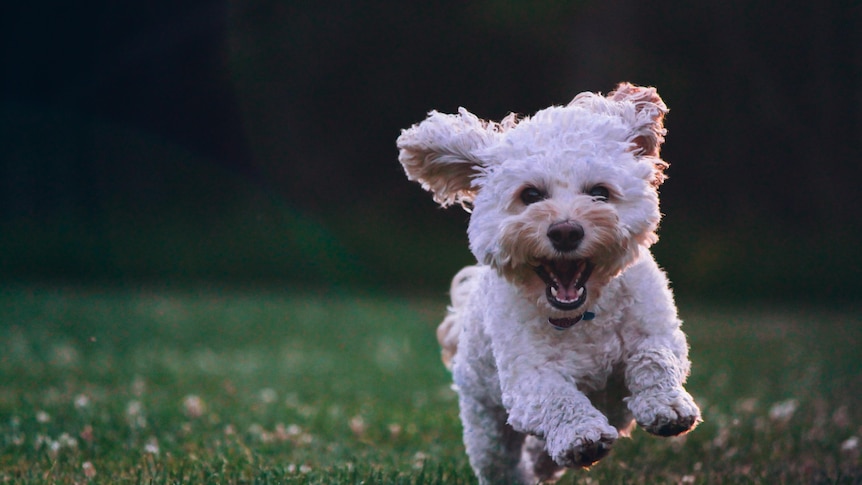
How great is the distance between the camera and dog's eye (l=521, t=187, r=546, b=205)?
3.68 meters

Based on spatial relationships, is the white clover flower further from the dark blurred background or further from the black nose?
the dark blurred background

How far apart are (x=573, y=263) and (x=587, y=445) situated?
2.22ft

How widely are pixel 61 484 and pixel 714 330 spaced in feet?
34.8

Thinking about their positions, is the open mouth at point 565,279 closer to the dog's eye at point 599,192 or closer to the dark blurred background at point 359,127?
the dog's eye at point 599,192

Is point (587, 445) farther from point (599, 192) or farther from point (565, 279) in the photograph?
point (599, 192)

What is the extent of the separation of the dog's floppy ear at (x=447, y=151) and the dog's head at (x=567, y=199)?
0.09 feet

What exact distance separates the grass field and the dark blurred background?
423cm

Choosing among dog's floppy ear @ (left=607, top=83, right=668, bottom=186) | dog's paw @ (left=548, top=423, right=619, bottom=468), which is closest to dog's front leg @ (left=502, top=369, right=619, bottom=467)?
dog's paw @ (left=548, top=423, right=619, bottom=468)

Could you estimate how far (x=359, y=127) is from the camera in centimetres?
2059

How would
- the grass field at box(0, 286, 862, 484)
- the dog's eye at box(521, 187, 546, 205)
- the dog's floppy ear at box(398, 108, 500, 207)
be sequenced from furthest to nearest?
the grass field at box(0, 286, 862, 484) → the dog's floppy ear at box(398, 108, 500, 207) → the dog's eye at box(521, 187, 546, 205)

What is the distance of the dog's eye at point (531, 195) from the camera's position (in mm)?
3682

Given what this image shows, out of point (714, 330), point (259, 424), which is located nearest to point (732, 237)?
point (714, 330)

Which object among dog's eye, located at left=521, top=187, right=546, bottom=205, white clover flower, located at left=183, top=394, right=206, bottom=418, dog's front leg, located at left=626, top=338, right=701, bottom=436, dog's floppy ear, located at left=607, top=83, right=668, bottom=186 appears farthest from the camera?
white clover flower, located at left=183, top=394, right=206, bottom=418

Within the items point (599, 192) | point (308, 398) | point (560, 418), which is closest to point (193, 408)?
point (308, 398)
